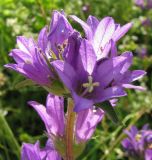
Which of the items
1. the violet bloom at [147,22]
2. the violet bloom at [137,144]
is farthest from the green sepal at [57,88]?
the violet bloom at [147,22]

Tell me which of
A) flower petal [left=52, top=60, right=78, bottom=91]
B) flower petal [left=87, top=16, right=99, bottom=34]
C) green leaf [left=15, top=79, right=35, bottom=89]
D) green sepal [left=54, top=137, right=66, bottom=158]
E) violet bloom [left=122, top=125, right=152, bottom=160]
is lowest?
violet bloom [left=122, top=125, right=152, bottom=160]

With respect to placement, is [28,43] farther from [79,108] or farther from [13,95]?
A: [13,95]

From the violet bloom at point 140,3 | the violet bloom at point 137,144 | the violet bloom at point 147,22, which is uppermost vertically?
the violet bloom at point 140,3

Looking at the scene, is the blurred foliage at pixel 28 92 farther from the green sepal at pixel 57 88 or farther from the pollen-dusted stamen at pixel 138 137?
the green sepal at pixel 57 88

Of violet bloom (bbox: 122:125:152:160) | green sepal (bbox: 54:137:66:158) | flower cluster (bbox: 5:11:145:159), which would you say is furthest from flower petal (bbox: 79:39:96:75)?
violet bloom (bbox: 122:125:152:160)

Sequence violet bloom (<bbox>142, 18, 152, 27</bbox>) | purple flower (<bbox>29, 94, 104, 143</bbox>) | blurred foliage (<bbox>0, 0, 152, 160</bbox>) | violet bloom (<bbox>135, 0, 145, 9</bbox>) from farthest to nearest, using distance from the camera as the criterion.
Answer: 1. violet bloom (<bbox>135, 0, 145, 9</bbox>)
2. violet bloom (<bbox>142, 18, 152, 27</bbox>)
3. blurred foliage (<bbox>0, 0, 152, 160</bbox>)
4. purple flower (<bbox>29, 94, 104, 143</bbox>)

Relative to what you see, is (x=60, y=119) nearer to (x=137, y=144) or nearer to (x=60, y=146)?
(x=60, y=146)

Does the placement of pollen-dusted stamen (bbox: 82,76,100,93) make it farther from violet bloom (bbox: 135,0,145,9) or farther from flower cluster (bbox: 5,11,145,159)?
violet bloom (bbox: 135,0,145,9)
